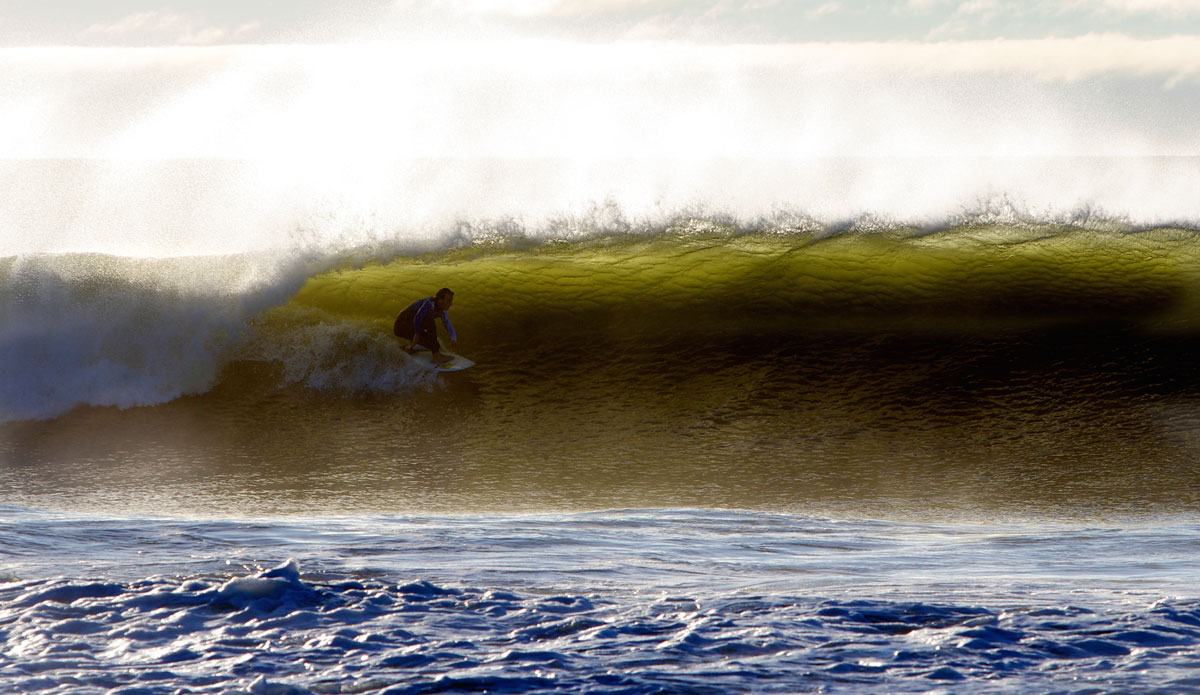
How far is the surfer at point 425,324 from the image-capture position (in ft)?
33.3

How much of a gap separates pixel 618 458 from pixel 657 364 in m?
1.86

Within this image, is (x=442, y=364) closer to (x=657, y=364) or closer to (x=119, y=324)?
(x=657, y=364)

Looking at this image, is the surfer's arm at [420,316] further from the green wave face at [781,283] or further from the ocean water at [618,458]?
the green wave face at [781,283]

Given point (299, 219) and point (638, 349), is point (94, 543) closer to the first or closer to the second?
point (638, 349)

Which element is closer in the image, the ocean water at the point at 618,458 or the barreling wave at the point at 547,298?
the ocean water at the point at 618,458

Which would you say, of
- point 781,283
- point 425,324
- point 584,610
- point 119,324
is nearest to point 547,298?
point 425,324

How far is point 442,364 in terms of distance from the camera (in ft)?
34.1

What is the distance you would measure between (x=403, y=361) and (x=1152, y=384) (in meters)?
6.57

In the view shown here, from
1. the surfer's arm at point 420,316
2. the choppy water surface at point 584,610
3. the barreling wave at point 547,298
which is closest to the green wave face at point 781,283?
the barreling wave at point 547,298

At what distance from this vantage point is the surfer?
1014cm

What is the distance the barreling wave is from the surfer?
0.84 ft

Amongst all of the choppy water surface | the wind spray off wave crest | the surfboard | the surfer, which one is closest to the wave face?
the wind spray off wave crest

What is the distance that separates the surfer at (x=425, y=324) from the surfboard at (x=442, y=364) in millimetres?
38

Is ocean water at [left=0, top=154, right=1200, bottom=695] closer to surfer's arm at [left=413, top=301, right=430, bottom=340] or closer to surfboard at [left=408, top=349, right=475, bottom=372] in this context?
surfboard at [left=408, top=349, right=475, bottom=372]
